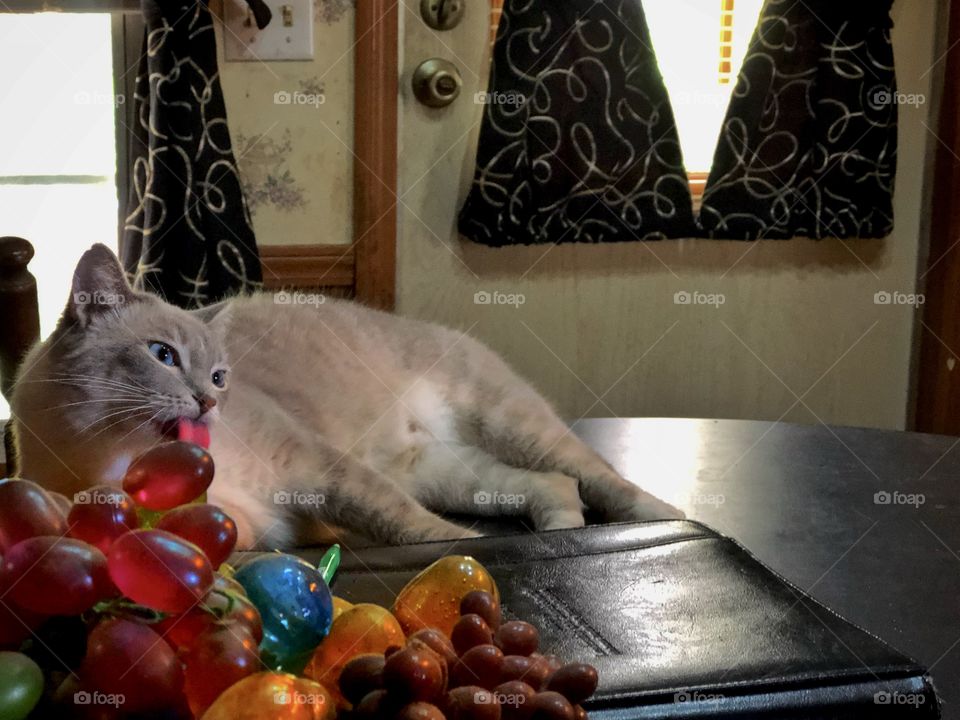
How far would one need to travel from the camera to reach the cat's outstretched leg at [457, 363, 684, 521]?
59.1 inches

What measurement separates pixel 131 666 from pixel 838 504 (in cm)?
112

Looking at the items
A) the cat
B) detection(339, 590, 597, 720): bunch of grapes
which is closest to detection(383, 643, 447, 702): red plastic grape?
detection(339, 590, 597, 720): bunch of grapes

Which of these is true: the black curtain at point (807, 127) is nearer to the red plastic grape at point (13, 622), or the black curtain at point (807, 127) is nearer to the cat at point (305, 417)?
the cat at point (305, 417)

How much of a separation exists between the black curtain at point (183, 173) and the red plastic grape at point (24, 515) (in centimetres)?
168

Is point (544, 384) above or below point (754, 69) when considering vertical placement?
below

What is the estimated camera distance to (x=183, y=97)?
7.41 feet

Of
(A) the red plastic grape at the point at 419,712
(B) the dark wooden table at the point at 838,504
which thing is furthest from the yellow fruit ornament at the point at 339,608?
(B) the dark wooden table at the point at 838,504

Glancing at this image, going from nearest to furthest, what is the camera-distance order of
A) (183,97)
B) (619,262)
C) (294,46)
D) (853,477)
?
(853,477) → (183,97) → (294,46) → (619,262)

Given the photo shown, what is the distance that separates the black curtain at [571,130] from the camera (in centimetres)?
257

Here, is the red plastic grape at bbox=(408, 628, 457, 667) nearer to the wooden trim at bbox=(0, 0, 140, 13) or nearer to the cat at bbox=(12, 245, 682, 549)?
the cat at bbox=(12, 245, 682, 549)

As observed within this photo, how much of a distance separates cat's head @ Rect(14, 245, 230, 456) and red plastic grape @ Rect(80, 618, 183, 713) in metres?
0.74

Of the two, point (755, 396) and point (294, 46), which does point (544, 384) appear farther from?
point (294, 46)

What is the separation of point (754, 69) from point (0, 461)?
190cm

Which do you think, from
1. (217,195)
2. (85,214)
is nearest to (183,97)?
(217,195)
